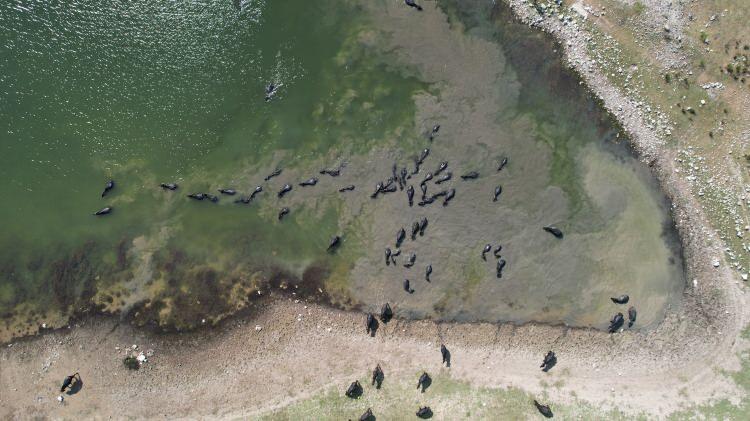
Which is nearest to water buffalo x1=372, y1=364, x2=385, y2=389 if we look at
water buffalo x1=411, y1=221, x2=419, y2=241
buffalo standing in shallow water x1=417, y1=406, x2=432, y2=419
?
buffalo standing in shallow water x1=417, y1=406, x2=432, y2=419

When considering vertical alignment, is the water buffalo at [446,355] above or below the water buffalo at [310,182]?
below

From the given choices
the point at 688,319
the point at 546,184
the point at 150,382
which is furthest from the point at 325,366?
the point at 688,319

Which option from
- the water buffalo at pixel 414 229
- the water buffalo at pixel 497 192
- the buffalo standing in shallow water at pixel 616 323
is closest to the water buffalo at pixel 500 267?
the water buffalo at pixel 497 192

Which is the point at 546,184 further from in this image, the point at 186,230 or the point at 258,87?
the point at 186,230

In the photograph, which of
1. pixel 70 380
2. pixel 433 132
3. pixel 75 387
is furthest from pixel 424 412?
→ pixel 70 380

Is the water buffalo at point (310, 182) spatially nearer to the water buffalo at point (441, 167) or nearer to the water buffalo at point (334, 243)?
the water buffalo at point (334, 243)

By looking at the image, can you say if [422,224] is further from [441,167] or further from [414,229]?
[441,167]
